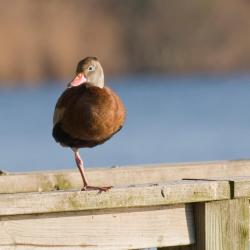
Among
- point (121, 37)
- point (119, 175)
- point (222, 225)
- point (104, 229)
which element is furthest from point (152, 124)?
point (104, 229)

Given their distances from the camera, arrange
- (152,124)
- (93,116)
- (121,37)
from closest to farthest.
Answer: (93,116)
(152,124)
(121,37)

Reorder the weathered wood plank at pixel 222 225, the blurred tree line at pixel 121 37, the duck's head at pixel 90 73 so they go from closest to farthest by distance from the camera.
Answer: the weathered wood plank at pixel 222 225 < the duck's head at pixel 90 73 < the blurred tree line at pixel 121 37

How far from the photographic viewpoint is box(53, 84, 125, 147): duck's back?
4.36 meters

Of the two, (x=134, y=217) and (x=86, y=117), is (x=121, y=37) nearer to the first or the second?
(x=86, y=117)

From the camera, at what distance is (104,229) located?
3.18 m

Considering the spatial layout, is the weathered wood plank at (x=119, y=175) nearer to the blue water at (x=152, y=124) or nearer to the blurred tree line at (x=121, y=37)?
the blue water at (x=152, y=124)

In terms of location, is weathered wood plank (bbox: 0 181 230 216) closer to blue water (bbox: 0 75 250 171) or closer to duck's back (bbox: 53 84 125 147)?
duck's back (bbox: 53 84 125 147)

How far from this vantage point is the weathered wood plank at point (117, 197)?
2971mm

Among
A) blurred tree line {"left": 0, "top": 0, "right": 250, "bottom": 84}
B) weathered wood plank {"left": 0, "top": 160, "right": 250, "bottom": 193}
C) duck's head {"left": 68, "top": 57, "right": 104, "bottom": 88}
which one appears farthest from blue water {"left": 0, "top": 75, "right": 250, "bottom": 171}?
weathered wood plank {"left": 0, "top": 160, "right": 250, "bottom": 193}

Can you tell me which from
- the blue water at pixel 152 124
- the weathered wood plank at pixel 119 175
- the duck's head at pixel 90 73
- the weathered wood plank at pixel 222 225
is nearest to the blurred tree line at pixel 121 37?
the blue water at pixel 152 124

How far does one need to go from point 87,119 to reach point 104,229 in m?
1.24

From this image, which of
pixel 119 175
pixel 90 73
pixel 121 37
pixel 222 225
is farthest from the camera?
pixel 121 37

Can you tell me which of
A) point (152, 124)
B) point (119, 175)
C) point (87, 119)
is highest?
point (152, 124)

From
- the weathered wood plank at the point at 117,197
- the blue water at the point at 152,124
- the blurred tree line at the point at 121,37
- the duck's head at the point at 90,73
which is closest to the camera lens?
the weathered wood plank at the point at 117,197
